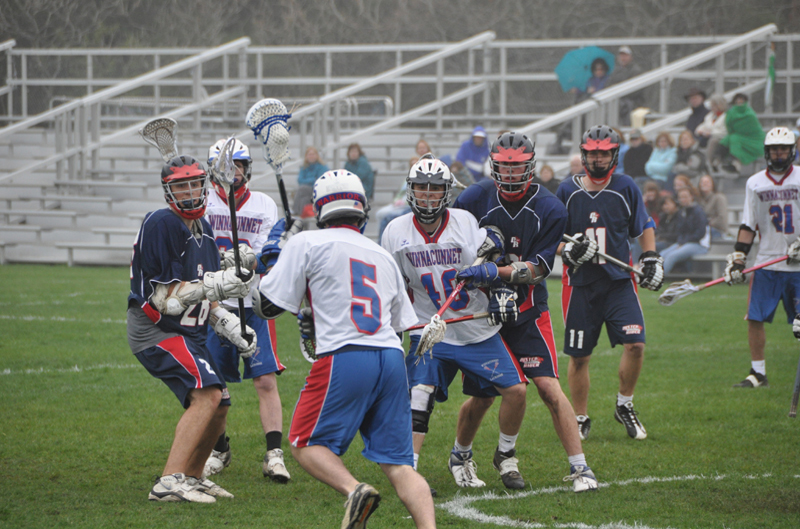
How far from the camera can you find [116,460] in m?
6.03

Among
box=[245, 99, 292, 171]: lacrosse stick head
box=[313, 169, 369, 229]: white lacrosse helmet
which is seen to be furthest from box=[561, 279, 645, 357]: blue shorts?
box=[313, 169, 369, 229]: white lacrosse helmet

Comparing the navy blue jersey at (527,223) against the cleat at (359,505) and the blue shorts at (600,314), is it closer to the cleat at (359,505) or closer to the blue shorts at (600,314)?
the blue shorts at (600,314)

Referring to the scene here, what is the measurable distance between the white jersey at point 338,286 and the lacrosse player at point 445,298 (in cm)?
93

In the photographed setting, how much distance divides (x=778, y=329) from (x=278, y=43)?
66.2 ft

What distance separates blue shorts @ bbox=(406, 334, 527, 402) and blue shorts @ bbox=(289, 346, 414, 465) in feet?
3.49

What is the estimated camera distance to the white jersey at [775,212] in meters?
8.06

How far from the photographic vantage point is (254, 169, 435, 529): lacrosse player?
4.20 metres

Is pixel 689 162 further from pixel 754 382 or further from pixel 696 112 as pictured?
pixel 754 382

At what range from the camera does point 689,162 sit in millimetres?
15445

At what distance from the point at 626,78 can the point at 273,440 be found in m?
14.2

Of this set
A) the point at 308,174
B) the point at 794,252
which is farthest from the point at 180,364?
the point at 308,174

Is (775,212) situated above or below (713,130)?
below

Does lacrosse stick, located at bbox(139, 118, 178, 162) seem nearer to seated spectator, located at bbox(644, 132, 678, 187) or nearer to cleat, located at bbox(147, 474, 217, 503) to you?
cleat, located at bbox(147, 474, 217, 503)

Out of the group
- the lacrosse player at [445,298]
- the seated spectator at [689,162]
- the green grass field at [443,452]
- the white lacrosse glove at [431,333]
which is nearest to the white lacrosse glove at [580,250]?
the lacrosse player at [445,298]
